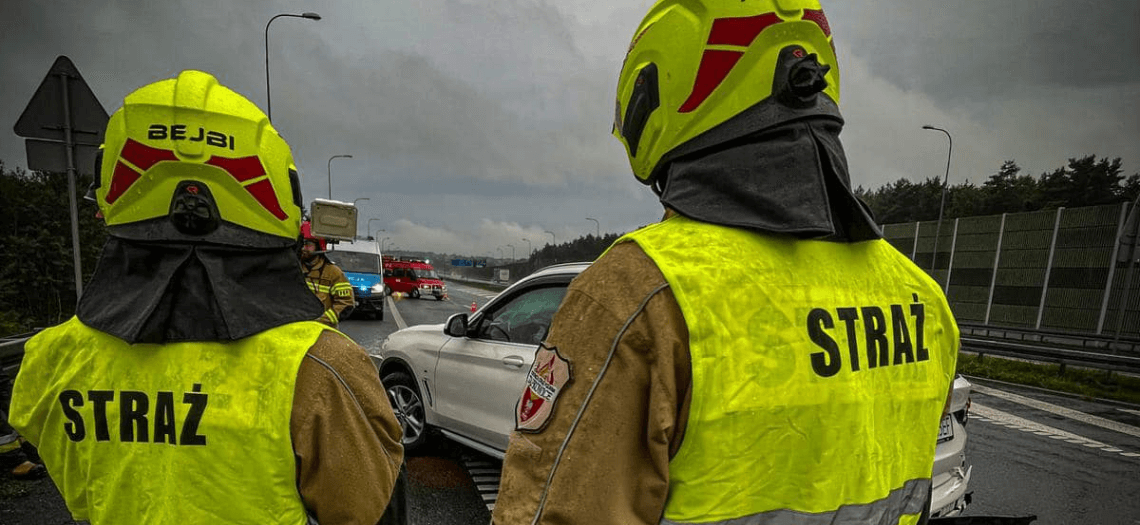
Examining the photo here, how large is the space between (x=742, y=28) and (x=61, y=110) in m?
5.56

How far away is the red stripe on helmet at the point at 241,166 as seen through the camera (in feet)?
4.37

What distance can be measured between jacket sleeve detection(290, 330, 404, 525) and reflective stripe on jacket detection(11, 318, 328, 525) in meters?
0.03

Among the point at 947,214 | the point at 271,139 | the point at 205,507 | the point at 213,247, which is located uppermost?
the point at 947,214

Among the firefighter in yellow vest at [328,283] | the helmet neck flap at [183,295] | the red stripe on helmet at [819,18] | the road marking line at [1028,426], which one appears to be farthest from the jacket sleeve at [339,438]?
the road marking line at [1028,426]

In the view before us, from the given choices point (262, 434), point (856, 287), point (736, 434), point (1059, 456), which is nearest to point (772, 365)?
point (736, 434)

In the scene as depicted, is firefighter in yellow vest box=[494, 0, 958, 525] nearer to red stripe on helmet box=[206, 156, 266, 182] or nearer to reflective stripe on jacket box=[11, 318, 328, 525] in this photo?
reflective stripe on jacket box=[11, 318, 328, 525]

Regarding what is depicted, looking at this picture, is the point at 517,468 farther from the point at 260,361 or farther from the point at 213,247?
the point at 213,247

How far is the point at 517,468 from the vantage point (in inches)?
38.0

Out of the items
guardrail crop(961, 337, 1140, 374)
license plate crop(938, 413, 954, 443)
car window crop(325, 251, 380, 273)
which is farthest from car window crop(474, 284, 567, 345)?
car window crop(325, 251, 380, 273)

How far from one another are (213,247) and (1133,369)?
13.4 m

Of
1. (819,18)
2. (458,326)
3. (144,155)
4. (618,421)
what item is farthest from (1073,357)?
(144,155)

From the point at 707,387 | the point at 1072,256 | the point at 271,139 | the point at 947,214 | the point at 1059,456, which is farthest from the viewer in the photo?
the point at 947,214

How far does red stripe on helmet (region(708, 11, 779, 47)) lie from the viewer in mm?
1089

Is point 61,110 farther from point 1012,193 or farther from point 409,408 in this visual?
point 1012,193
